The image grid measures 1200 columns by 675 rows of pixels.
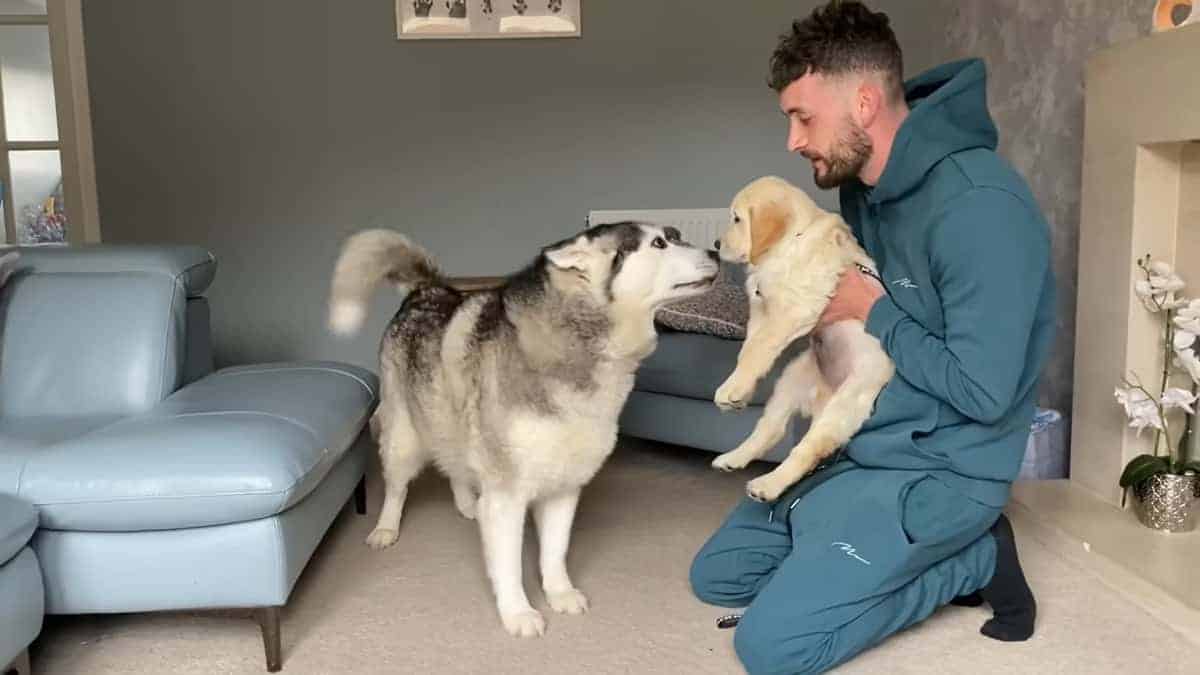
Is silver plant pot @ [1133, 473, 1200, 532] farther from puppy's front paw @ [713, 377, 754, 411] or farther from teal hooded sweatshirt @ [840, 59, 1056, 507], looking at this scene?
puppy's front paw @ [713, 377, 754, 411]

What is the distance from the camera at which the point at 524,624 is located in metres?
2.03

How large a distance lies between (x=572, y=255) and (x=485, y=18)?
101 inches

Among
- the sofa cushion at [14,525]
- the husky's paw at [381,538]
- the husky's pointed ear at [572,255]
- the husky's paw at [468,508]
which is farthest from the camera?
the husky's paw at [468,508]

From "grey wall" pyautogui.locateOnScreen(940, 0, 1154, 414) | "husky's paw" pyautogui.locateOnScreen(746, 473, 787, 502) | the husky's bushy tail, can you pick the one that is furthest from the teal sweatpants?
"grey wall" pyautogui.locateOnScreen(940, 0, 1154, 414)

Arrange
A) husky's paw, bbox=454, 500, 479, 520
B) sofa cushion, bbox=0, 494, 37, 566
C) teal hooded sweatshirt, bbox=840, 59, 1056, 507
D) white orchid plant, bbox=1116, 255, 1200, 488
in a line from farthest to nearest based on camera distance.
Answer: husky's paw, bbox=454, 500, 479, 520, white orchid plant, bbox=1116, 255, 1200, 488, teal hooded sweatshirt, bbox=840, 59, 1056, 507, sofa cushion, bbox=0, 494, 37, 566

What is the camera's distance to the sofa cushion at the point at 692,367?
298 centimetres

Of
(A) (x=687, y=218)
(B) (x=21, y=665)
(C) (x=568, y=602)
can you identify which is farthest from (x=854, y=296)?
(A) (x=687, y=218)

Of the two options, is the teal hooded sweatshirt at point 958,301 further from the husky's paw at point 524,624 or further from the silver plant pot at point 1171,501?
the silver plant pot at point 1171,501

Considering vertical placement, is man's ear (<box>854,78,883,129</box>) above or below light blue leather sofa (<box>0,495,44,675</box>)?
above

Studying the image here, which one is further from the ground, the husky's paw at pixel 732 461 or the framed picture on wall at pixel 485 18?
the framed picture on wall at pixel 485 18

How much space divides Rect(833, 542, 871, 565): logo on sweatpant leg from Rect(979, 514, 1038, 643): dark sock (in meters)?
0.37

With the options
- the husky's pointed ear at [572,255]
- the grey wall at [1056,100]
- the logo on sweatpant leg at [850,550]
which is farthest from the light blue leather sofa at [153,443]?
the grey wall at [1056,100]

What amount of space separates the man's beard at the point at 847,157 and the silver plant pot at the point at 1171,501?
1.29 meters

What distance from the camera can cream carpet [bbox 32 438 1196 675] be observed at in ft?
6.25
